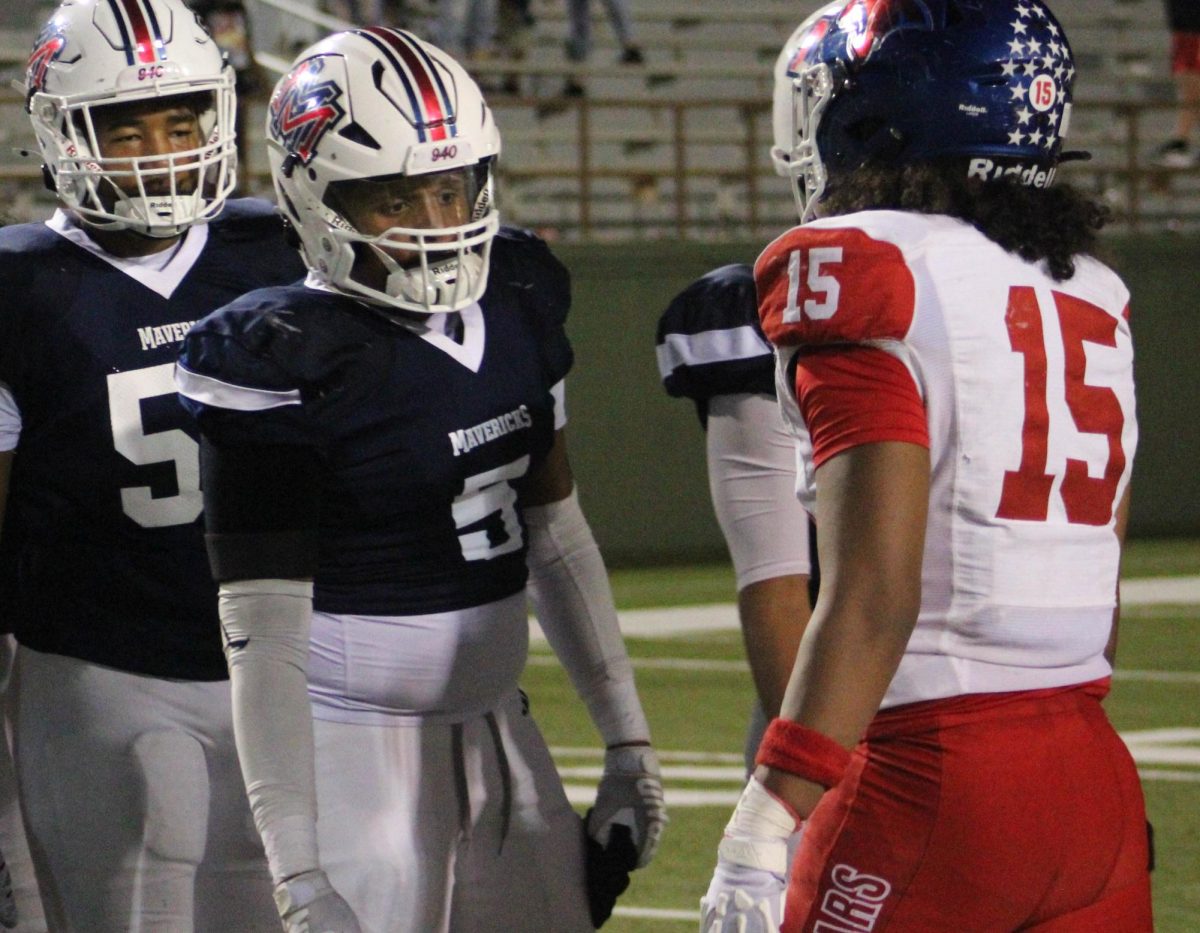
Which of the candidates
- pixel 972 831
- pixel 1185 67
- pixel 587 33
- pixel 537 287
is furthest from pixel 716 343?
pixel 1185 67

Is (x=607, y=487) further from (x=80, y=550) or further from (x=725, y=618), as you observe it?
Answer: (x=80, y=550)

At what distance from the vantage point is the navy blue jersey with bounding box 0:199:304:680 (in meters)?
2.99

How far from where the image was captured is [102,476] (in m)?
2.99

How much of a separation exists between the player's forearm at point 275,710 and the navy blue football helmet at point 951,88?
763 millimetres

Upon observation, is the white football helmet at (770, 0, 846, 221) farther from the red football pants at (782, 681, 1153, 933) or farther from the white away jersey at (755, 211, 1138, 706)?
the red football pants at (782, 681, 1153, 933)

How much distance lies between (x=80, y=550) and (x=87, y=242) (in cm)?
45

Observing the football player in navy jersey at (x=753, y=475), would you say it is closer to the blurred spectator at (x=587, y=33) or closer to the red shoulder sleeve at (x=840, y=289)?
the red shoulder sleeve at (x=840, y=289)

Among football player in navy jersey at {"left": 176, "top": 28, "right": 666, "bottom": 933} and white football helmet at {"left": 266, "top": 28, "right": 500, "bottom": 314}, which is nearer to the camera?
football player in navy jersey at {"left": 176, "top": 28, "right": 666, "bottom": 933}

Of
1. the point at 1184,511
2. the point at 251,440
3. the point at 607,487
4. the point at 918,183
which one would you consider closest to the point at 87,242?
the point at 251,440

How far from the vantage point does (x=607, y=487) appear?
11.4m

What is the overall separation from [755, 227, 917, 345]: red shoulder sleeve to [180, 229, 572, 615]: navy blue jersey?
0.57 metres

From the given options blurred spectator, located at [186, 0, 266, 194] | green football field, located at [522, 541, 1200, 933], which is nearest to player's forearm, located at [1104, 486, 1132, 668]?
green football field, located at [522, 541, 1200, 933]

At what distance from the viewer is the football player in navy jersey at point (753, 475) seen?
2.96 meters

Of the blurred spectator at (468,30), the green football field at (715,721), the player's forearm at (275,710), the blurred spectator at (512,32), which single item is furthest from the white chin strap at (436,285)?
the blurred spectator at (512,32)
